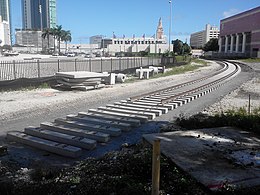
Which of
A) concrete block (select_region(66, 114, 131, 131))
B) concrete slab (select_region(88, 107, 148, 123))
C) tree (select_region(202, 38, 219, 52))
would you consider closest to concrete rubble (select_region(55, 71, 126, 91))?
concrete slab (select_region(88, 107, 148, 123))

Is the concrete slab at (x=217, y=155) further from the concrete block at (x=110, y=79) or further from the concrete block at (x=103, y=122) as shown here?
the concrete block at (x=110, y=79)

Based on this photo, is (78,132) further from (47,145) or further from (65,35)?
(65,35)

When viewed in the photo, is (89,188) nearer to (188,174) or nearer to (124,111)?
(188,174)

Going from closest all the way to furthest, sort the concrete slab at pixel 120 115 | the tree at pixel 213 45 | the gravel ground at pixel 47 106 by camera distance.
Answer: the gravel ground at pixel 47 106
the concrete slab at pixel 120 115
the tree at pixel 213 45

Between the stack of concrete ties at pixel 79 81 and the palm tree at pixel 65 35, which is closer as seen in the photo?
the stack of concrete ties at pixel 79 81

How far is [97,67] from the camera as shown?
30484 mm

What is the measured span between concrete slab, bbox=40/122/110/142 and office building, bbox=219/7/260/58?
3069 inches

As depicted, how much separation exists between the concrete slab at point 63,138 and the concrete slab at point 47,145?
0.21 m

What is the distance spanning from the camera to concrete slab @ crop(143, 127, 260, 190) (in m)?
4.84

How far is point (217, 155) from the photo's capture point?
19.3ft

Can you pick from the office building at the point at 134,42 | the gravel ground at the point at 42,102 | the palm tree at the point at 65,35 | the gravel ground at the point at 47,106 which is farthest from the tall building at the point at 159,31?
the gravel ground at the point at 42,102

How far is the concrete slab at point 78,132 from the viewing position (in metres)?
8.31

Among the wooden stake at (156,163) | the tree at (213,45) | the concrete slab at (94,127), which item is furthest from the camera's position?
the tree at (213,45)

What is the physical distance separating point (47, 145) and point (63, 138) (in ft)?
1.77
